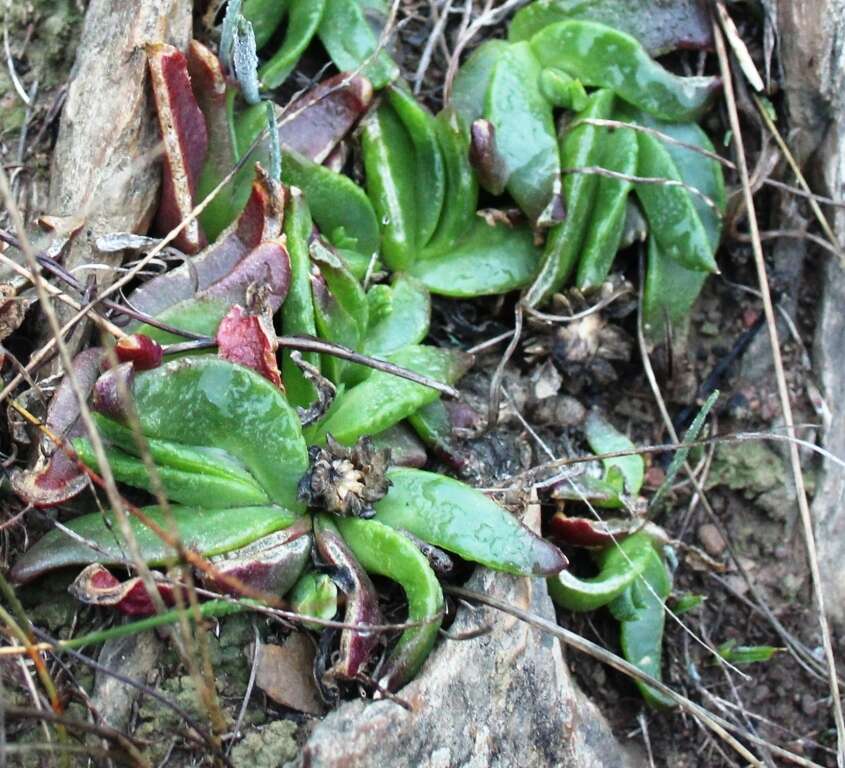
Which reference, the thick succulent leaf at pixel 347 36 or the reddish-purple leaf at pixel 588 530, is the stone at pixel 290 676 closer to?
the reddish-purple leaf at pixel 588 530

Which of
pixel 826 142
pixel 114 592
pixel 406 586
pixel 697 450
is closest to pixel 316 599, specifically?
pixel 406 586

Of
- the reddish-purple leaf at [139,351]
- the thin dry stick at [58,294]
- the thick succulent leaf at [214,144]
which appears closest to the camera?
the reddish-purple leaf at [139,351]

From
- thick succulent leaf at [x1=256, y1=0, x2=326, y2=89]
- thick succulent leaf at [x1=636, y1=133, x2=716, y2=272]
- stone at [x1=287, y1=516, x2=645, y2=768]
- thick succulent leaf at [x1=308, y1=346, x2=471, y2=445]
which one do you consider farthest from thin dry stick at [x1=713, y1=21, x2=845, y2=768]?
thick succulent leaf at [x1=256, y1=0, x2=326, y2=89]

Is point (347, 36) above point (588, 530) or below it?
above

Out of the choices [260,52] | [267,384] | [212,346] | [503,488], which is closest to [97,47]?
[260,52]

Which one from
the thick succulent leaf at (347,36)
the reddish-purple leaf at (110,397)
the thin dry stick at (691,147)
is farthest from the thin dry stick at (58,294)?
the thin dry stick at (691,147)

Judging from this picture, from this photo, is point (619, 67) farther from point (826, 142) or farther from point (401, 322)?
point (401, 322)

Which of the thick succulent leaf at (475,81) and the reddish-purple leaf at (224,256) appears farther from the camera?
the thick succulent leaf at (475,81)
